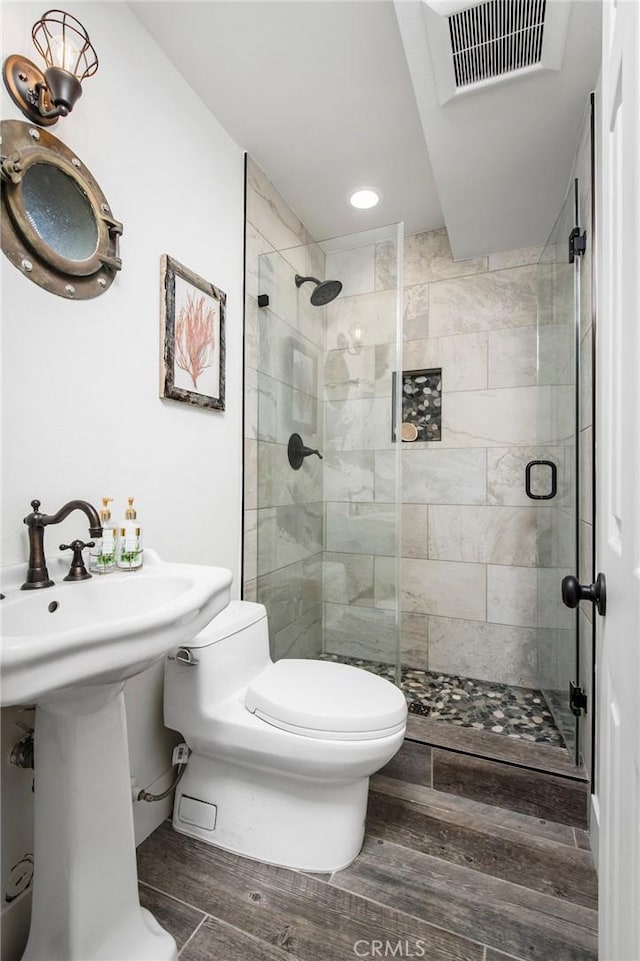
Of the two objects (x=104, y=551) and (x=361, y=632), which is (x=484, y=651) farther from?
(x=104, y=551)

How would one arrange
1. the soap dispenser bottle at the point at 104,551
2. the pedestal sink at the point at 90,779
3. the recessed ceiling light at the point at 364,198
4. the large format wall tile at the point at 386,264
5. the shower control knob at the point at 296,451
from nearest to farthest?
the pedestal sink at the point at 90,779 < the soap dispenser bottle at the point at 104,551 < the large format wall tile at the point at 386,264 < the shower control knob at the point at 296,451 < the recessed ceiling light at the point at 364,198

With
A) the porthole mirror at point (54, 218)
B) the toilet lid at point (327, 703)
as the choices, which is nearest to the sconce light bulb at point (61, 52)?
the porthole mirror at point (54, 218)

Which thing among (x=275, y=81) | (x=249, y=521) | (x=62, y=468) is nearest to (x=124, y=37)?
(x=275, y=81)

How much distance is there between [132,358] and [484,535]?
200cm

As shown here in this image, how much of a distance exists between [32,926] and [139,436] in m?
1.20

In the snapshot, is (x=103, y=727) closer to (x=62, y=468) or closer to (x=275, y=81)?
(x=62, y=468)

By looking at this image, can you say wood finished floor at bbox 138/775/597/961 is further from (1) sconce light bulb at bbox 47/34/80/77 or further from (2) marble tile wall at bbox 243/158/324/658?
(1) sconce light bulb at bbox 47/34/80/77

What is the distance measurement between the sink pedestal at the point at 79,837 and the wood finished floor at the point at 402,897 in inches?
9.0

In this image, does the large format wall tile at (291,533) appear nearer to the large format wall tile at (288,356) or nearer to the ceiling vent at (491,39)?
the large format wall tile at (288,356)

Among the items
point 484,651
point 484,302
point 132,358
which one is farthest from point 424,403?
point 132,358

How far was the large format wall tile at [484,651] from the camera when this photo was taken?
2.48 metres

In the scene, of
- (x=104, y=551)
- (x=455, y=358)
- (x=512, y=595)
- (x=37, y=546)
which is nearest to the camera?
(x=37, y=546)

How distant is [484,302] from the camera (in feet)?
8.45

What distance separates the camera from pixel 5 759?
106 centimetres
